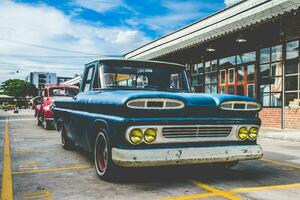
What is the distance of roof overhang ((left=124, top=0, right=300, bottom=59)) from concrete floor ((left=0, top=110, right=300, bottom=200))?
26.1 ft

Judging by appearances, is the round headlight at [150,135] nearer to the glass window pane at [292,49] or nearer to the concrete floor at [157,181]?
the concrete floor at [157,181]

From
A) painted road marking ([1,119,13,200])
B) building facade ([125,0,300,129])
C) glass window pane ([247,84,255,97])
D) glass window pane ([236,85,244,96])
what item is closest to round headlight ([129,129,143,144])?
painted road marking ([1,119,13,200])

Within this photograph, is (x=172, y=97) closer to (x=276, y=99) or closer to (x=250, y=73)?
(x=276, y=99)

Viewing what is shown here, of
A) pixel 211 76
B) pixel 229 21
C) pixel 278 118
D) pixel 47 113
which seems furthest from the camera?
pixel 211 76

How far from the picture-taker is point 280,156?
7.43m

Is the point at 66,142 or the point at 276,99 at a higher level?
the point at 276,99

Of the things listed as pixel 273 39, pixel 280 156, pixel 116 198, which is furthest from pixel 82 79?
pixel 273 39

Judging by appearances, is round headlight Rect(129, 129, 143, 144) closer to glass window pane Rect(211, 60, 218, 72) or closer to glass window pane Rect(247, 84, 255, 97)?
glass window pane Rect(247, 84, 255, 97)

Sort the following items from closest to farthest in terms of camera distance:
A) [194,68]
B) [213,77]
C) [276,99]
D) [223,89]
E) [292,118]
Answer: [292,118] → [276,99] → [223,89] → [213,77] → [194,68]

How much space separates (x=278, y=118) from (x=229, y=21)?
6.79 metres

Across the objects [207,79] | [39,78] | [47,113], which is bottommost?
[47,113]

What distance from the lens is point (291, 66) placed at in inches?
555

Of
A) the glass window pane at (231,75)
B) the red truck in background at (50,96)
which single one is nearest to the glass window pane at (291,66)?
the glass window pane at (231,75)

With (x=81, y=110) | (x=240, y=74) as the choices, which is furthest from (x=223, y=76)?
(x=81, y=110)
